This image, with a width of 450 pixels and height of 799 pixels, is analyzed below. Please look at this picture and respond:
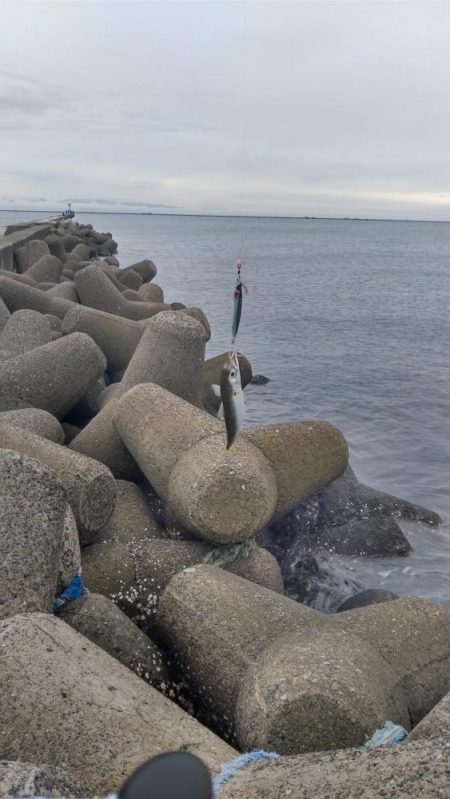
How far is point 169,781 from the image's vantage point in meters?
0.80

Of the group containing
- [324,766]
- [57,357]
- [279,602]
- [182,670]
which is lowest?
[182,670]

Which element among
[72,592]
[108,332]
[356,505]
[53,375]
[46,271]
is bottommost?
[356,505]

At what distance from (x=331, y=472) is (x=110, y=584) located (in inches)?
86.7

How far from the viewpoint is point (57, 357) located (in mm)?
7102

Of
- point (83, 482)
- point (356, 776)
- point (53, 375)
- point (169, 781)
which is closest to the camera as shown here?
point (169, 781)

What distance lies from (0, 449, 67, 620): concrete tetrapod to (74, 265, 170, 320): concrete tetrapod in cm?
895

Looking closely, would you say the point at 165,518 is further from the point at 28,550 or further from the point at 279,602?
the point at 28,550

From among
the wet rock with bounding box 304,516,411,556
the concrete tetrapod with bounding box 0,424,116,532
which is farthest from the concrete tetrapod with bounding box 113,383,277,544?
the wet rock with bounding box 304,516,411,556

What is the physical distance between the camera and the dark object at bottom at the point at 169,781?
79 cm

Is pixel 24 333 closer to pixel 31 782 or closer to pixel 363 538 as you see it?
pixel 363 538

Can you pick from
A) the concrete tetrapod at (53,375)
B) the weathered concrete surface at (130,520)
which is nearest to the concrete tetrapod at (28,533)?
the weathered concrete surface at (130,520)

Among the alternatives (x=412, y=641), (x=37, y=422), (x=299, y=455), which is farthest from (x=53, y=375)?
(x=412, y=641)

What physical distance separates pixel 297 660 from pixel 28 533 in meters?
1.40

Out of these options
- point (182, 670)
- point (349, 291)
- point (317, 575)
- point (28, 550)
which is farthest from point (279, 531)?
point (349, 291)
